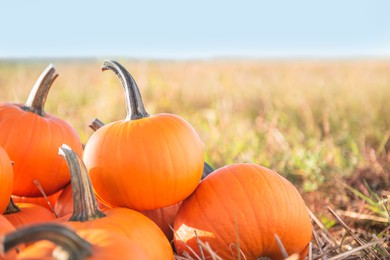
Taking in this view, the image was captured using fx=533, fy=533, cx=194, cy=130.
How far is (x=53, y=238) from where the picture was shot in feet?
3.57

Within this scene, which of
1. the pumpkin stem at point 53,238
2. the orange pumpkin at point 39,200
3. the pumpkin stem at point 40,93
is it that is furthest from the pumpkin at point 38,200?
the pumpkin stem at point 53,238

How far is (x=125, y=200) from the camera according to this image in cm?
170

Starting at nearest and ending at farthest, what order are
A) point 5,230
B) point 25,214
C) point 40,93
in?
point 5,230, point 25,214, point 40,93

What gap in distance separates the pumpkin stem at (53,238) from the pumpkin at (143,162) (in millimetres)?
462

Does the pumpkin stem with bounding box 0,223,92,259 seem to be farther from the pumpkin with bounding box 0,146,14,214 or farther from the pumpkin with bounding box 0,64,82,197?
the pumpkin with bounding box 0,64,82,197

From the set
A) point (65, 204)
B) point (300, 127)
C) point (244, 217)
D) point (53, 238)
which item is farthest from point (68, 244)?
point (300, 127)

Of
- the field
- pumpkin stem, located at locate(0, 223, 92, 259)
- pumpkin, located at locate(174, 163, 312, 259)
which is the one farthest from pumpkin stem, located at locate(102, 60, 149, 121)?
the field

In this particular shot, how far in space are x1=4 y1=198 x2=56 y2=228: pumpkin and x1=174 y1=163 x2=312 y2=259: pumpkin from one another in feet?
1.50

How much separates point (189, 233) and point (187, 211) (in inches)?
3.0

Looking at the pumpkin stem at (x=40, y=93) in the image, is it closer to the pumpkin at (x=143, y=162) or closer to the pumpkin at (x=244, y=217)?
the pumpkin at (x=143, y=162)

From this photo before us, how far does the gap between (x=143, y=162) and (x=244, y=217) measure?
1.19 feet

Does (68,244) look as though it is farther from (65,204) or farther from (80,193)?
(65,204)

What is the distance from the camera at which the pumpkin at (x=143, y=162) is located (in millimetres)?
1664

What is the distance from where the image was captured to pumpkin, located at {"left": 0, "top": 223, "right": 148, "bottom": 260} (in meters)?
1.04
